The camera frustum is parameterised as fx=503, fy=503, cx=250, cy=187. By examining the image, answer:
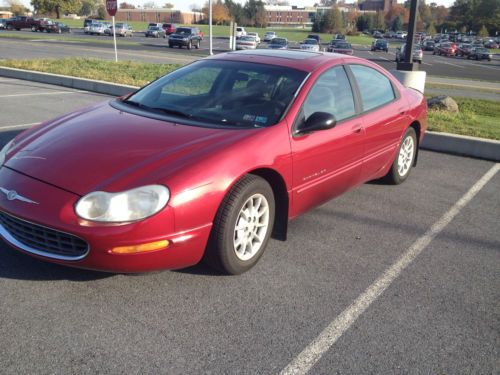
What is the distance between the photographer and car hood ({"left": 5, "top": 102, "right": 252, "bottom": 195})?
3.14 metres

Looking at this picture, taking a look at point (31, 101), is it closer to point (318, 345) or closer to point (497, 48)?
point (318, 345)

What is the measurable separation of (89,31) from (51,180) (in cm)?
5934

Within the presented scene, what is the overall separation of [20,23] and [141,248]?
6438cm

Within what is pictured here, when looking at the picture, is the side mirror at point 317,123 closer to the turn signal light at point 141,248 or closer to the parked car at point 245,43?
the turn signal light at point 141,248

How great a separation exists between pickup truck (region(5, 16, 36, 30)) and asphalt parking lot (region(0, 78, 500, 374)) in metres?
61.9

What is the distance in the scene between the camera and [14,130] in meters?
7.49

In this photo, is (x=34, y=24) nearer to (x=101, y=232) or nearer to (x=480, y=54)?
(x=480, y=54)

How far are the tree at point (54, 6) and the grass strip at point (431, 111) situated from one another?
94.1 m

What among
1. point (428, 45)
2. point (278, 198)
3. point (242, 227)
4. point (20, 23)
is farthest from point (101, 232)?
point (428, 45)

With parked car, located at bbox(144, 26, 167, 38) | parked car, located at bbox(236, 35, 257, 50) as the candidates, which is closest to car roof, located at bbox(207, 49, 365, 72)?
parked car, located at bbox(236, 35, 257, 50)

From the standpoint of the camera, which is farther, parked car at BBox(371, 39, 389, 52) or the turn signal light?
parked car at BBox(371, 39, 389, 52)

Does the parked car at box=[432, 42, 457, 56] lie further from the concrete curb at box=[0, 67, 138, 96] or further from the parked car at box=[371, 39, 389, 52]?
the concrete curb at box=[0, 67, 138, 96]

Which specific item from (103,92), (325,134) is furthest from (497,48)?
(325,134)

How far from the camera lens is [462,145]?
7496 mm
